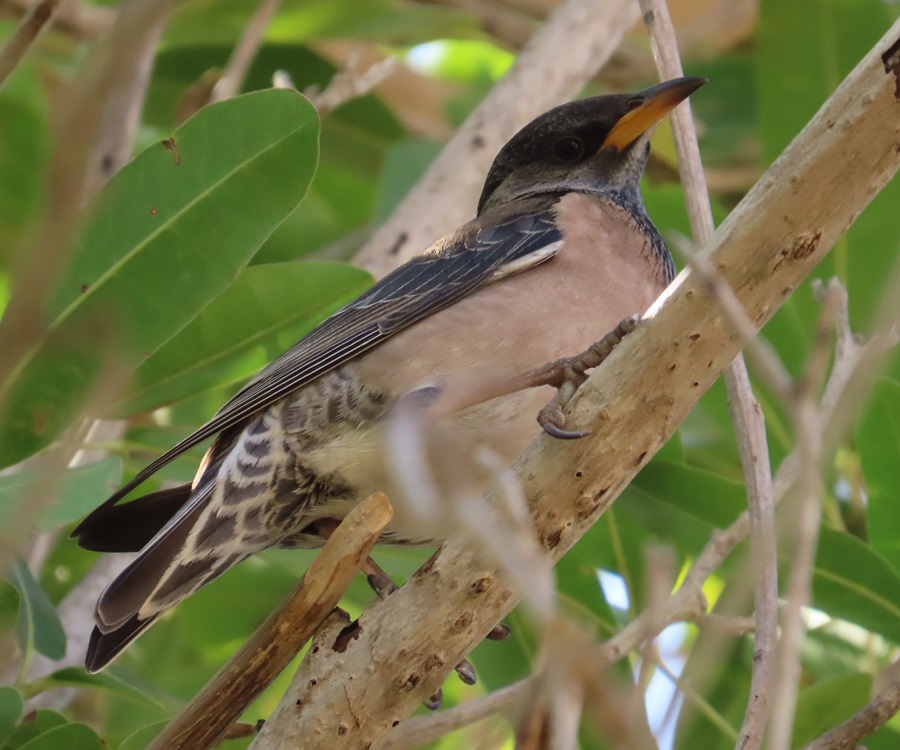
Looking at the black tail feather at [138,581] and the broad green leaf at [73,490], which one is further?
the black tail feather at [138,581]

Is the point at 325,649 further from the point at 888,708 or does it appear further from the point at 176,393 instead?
the point at 176,393

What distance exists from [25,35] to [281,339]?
168 centimetres

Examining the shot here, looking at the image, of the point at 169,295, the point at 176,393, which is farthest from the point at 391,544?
the point at 169,295

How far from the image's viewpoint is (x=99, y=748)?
2951 mm

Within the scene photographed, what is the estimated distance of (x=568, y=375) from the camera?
9.32ft

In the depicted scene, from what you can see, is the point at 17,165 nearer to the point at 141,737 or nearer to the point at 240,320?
the point at 240,320

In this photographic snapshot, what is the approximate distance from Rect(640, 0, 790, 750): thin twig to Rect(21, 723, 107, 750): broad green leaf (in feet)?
5.08

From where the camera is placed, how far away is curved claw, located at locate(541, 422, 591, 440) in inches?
93.0

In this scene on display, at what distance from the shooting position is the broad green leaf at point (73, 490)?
2.84m

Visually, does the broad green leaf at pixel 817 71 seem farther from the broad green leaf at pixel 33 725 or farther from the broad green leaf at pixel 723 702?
the broad green leaf at pixel 33 725

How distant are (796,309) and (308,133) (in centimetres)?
184

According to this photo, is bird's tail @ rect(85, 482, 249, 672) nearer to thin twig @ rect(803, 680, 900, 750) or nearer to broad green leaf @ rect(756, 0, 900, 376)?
thin twig @ rect(803, 680, 900, 750)

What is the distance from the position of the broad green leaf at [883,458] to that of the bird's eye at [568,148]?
1.47 metres

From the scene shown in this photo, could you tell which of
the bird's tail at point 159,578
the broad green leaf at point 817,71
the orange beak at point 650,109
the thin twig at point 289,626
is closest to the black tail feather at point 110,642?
the bird's tail at point 159,578
